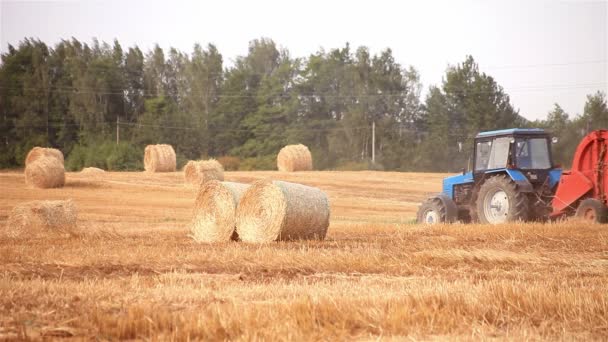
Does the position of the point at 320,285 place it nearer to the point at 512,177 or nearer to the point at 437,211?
the point at 512,177

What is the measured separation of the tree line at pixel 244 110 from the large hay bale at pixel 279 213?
31004 millimetres

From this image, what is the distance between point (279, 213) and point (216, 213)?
1.23 meters

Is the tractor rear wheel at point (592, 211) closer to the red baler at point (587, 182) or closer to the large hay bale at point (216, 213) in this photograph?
the red baler at point (587, 182)

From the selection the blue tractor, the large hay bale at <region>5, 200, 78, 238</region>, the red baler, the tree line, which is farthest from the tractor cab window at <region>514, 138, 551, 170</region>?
the tree line

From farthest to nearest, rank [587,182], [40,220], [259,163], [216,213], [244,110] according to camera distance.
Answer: [244,110], [259,163], [587,182], [40,220], [216,213]

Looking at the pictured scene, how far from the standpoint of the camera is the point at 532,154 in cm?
1614

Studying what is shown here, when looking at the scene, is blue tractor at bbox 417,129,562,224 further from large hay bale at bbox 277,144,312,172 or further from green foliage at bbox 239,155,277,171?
green foliage at bbox 239,155,277,171

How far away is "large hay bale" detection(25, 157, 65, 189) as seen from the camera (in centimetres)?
2638

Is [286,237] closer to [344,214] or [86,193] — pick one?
[344,214]

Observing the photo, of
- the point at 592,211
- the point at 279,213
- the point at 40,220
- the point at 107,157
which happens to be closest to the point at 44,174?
the point at 40,220

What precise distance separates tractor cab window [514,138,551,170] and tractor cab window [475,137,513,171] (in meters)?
0.22

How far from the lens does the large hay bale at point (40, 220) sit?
1416 centimetres

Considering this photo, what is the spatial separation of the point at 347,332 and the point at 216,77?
54088 mm

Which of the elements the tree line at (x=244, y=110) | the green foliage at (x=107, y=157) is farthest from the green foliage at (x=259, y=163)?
the green foliage at (x=107, y=157)
